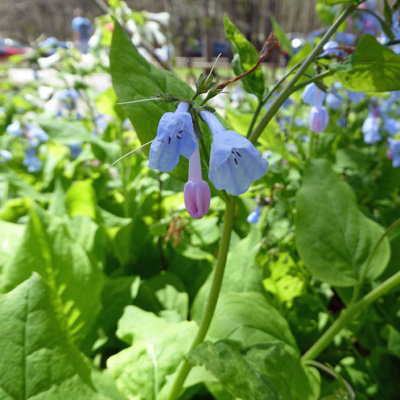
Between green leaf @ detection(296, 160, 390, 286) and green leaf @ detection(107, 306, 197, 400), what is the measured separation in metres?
0.30

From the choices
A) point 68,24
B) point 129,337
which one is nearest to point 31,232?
point 129,337

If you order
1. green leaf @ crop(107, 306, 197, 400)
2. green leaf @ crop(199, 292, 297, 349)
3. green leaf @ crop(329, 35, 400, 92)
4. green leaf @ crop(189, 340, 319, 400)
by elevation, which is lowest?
green leaf @ crop(107, 306, 197, 400)

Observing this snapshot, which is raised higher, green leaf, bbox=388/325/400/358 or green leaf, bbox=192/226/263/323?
green leaf, bbox=192/226/263/323

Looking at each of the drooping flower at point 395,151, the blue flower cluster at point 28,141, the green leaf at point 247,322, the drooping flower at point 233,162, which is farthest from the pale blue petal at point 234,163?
the blue flower cluster at point 28,141

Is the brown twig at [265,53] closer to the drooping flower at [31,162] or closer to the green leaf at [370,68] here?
the green leaf at [370,68]

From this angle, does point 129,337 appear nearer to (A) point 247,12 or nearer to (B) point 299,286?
(B) point 299,286

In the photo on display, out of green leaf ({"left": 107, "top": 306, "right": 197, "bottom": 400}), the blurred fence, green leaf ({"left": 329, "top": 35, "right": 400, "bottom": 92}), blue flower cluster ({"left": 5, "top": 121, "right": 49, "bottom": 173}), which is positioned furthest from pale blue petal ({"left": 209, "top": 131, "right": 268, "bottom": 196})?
the blurred fence

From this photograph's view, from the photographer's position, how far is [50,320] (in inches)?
21.6

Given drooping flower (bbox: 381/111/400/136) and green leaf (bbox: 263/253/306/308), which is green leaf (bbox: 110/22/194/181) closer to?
green leaf (bbox: 263/253/306/308)

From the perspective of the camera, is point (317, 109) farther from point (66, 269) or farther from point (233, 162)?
point (66, 269)

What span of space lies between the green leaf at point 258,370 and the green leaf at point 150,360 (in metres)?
0.19

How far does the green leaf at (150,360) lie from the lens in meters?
0.74

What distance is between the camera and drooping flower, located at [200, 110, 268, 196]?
0.40 metres

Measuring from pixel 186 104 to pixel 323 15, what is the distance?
2.38 feet
